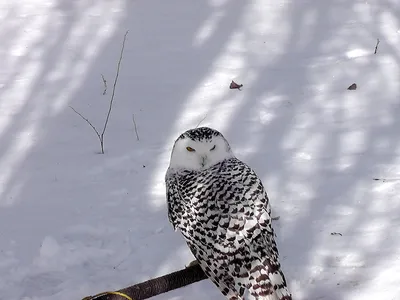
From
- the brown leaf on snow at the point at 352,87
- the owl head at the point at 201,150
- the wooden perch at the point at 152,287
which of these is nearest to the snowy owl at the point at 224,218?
the owl head at the point at 201,150

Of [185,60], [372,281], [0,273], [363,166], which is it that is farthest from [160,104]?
[372,281]

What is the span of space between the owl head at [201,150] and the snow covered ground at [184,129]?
81cm

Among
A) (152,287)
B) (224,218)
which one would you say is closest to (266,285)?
(224,218)

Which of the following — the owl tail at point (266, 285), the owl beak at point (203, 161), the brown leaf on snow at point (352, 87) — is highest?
the owl beak at point (203, 161)

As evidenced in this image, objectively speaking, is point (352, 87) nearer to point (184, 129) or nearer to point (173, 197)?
point (184, 129)

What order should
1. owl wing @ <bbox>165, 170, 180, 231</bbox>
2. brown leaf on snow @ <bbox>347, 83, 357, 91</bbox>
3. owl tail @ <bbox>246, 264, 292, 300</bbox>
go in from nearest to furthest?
owl tail @ <bbox>246, 264, 292, 300</bbox> < owl wing @ <bbox>165, 170, 180, 231</bbox> < brown leaf on snow @ <bbox>347, 83, 357, 91</bbox>

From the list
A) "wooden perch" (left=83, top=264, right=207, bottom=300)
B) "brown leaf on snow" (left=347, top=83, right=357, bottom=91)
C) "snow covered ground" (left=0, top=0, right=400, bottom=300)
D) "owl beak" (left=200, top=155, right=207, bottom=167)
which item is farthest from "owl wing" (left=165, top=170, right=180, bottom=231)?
"brown leaf on snow" (left=347, top=83, right=357, bottom=91)

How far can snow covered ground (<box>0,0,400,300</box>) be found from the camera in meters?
4.41

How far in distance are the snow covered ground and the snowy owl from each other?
635mm

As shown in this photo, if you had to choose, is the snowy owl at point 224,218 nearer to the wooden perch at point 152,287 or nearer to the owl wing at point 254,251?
the owl wing at point 254,251

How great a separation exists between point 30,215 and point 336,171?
7.54ft

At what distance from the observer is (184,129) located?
6.16 metres

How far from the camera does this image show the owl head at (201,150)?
3.90 m

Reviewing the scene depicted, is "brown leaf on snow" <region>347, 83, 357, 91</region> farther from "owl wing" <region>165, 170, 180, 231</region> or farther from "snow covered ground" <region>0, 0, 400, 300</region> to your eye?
"owl wing" <region>165, 170, 180, 231</region>
